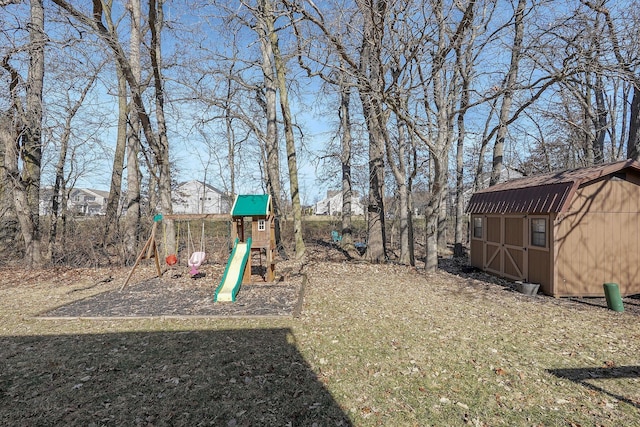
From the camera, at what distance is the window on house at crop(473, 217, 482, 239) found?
1150 centimetres

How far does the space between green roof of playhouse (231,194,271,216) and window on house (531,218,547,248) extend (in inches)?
287

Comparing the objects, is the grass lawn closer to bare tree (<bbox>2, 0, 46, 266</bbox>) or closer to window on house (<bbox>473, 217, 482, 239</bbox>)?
bare tree (<bbox>2, 0, 46, 266</bbox>)

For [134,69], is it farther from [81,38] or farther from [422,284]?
[422,284]

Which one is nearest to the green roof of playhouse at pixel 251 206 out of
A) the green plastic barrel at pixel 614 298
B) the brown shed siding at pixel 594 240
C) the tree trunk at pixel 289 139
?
the tree trunk at pixel 289 139

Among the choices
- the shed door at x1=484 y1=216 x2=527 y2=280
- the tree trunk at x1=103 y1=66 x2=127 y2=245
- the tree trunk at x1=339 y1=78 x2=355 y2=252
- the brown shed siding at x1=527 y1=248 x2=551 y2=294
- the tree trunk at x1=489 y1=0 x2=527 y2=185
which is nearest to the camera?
the brown shed siding at x1=527 y1=248 x2=551 y2=294

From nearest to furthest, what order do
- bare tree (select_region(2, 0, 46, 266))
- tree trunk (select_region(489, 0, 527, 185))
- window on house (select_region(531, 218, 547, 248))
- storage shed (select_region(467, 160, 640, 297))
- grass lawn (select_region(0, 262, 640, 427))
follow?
grass lawn (select_region(0, 262, 640, 427)), storage shed (select_region(467, 160, 640, 297)), window on house (select_region(531, 218, 547, 248)), bare tree (select_region(2, 0, 46, 266)), tree trunk (select_region(489, 0, 527, 185))

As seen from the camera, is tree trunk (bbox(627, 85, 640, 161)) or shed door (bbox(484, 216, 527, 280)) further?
tree trunk (bbox(627, 85, 640, 161))

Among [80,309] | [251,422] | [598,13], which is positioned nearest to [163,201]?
[80,309]

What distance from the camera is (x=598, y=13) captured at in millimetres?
10039

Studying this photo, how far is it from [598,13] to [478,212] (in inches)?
281

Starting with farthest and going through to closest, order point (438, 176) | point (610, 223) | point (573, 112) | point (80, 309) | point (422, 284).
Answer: point (573, 112), point (438, 176), point (422, 284), point (610, 223), point (80, 309)

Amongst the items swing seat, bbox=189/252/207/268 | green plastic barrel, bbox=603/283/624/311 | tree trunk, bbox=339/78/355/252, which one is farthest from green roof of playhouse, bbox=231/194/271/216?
green plastic barrel, bbox=603/283/624/311

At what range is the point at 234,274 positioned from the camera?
313 inches

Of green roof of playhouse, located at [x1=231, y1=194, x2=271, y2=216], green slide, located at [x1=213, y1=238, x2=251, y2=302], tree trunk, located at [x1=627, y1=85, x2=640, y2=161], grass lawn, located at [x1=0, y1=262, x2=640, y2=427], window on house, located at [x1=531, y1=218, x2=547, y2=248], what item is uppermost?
tree trunk, located at [x1=627, y1=85, x2=640, y2=161]
